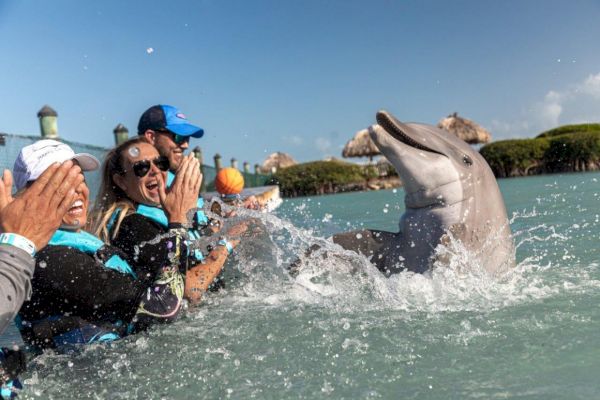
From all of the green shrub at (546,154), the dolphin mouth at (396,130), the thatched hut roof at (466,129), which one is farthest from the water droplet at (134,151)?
the thatched hut roof at (466,129)

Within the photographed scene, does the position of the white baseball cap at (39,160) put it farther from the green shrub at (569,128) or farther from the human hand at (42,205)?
the green shrub at (569,128)

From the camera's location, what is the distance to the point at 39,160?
235 centimetres

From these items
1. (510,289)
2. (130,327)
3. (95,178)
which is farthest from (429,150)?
(95,178)

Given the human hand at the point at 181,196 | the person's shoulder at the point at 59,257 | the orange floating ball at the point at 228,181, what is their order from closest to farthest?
the person's shoulder at the point at 59,257 < the human hand at the point at 181,196 < the orange floating ball at the point at 228,181

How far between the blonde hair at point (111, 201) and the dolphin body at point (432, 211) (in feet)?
4.36

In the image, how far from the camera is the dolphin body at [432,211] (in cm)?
365

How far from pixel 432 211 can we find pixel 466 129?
111ft

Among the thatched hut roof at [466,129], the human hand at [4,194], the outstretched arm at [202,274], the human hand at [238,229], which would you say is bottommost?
the outstretched arm at [202,274]

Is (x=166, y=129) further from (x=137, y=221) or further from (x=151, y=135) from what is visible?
(x=137, y=221)

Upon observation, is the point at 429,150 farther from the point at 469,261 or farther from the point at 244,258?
the point at 244,258

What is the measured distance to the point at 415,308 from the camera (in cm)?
296

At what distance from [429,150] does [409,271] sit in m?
0.77

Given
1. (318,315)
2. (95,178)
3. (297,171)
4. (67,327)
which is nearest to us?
(67,327)

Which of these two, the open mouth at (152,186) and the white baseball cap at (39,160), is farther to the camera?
the open mouth at (152,186)
